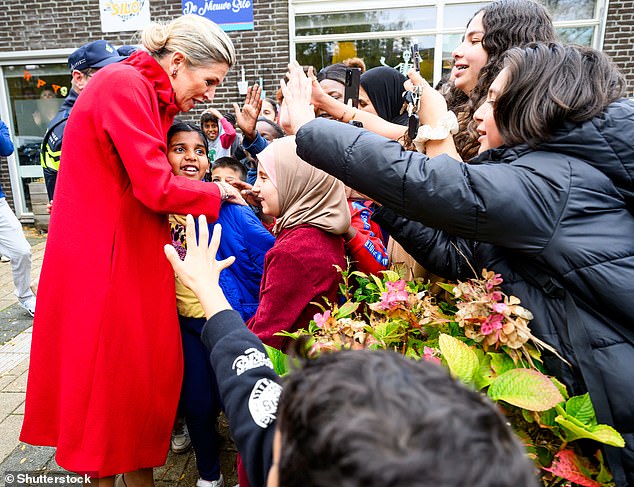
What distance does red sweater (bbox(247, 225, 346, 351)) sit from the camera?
1823 millimetres

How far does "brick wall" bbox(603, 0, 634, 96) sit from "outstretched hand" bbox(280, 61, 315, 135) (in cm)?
674

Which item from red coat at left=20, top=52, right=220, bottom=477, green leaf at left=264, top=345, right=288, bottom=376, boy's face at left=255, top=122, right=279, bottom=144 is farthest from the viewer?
boy's face at left=255, top=122, right=279, bottom=144

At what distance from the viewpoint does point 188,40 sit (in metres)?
1.92

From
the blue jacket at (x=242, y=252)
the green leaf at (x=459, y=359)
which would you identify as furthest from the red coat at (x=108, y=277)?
the green leaf at (x=459, y=359)

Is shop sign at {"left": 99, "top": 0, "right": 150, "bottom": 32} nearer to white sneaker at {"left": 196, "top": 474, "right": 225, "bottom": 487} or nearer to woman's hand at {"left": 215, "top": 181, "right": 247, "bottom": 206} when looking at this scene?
woman's hand at {"left": 215, "top": 181, "right": 247, "bottom": 206}

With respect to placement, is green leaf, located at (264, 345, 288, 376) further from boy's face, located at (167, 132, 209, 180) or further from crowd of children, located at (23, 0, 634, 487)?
boy's face, located at (167, 132, 209, 180)

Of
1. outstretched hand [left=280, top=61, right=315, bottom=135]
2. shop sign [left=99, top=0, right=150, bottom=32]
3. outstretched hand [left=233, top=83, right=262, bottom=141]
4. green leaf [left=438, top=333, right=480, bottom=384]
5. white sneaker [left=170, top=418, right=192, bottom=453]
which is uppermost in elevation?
shop sign [left=99, top=0, right=150, bottom=32]

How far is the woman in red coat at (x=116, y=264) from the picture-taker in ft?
5.78

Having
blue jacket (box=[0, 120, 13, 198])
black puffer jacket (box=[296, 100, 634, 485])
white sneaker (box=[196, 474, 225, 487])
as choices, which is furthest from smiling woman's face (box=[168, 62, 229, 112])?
blue jacket (box=[0, 120, 13, 198])

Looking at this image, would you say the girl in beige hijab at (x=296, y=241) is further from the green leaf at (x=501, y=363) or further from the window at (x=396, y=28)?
the window at (x=396, y=28)

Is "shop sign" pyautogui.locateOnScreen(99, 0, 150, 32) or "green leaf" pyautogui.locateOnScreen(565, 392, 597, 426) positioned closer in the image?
"green leaf" pyautogui.locateOnScreen(565, 392, 597, 426)

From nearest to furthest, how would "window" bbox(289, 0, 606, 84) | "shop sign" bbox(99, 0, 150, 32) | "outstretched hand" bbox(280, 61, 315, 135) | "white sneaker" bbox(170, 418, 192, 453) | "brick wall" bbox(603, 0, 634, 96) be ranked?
"outstretched hand" bbox(280, 61, 315, 135), "white sneaker" bbox(170, 418, 192, 453), "brick wall" bbox(603, 0, 634, 96), "window" bbox(289, 0, 606, 84), "shop sign" bbox(99, 0, 150, 32)

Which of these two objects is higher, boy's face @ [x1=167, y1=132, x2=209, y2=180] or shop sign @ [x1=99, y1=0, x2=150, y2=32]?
shop sign @ [x1=99, y1=0, x2=150, y2=32]

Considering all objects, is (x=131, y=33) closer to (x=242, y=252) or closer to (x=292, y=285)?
(x=242, y=252)
